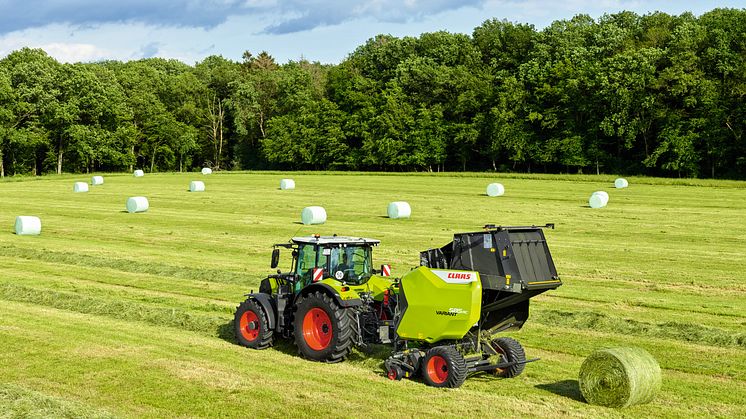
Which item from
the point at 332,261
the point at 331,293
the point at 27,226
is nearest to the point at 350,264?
the point at 332,261

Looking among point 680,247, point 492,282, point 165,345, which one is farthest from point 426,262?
point 680,247

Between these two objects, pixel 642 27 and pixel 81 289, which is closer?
pixel 81 289

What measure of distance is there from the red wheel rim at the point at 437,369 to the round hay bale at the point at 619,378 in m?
2.22

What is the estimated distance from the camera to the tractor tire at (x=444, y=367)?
1260cm

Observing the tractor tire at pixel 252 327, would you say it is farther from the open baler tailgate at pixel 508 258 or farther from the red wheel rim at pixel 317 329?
the open baler tailgate at pixel 508 258

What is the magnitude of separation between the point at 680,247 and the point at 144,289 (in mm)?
20816

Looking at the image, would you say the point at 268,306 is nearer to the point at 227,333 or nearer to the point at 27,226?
the point at 227,333

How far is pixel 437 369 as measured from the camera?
12.9 m

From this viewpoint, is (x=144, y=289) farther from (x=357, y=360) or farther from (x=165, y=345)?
(x=357, y=360)

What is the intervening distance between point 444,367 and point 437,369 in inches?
5.8

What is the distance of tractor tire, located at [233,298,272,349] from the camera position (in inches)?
614

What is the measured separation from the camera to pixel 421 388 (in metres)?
12.8

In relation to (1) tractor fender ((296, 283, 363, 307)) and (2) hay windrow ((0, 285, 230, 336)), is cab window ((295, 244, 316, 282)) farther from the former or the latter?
(2) hay windrow ((0, 285, 230, 336))

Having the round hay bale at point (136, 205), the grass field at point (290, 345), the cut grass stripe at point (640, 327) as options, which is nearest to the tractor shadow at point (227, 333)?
the grass field at point (290, 345)
